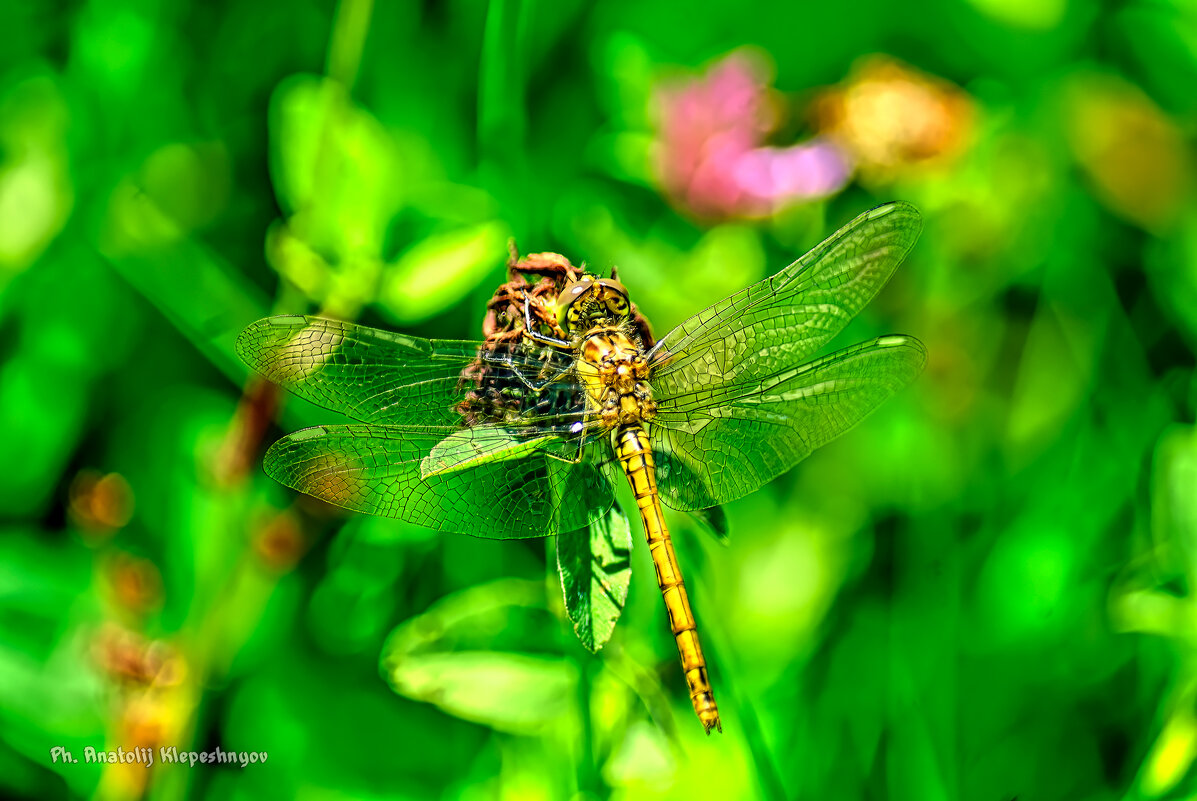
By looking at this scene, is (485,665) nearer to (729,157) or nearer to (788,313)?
(788,313)

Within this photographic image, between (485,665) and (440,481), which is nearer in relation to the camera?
(440,481)

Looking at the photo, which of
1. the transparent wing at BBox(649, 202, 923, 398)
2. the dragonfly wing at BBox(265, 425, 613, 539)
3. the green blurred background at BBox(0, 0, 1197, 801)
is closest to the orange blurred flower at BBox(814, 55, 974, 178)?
the green blurred background at BBox(0, 0, 1197, 801)

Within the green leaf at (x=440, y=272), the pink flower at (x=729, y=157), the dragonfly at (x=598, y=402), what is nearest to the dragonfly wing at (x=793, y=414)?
the dragonfly at (x=598, y=402)

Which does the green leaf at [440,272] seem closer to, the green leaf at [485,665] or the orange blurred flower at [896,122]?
the green leaf at [485,665]

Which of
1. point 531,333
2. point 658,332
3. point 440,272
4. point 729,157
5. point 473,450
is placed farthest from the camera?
point 729,157

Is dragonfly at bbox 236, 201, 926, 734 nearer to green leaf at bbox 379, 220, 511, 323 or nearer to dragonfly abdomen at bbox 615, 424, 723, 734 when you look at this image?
dragonfly abdomen at bbox 615, 424, 723, 734

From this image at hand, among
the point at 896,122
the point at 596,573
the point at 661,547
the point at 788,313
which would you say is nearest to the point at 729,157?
the point at 896,122
